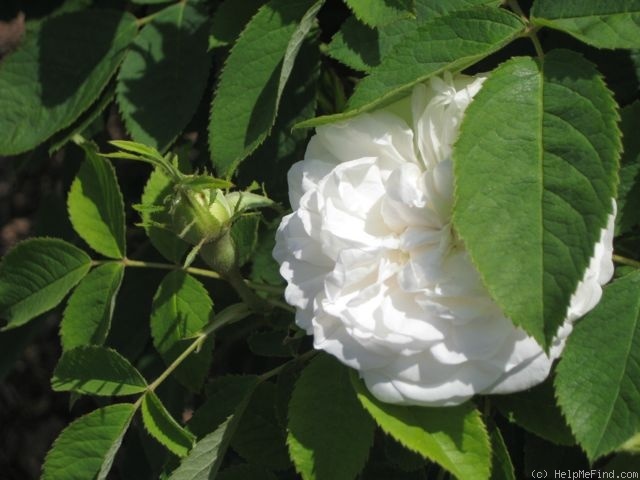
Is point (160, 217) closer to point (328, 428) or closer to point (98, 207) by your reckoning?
point (98, 207)

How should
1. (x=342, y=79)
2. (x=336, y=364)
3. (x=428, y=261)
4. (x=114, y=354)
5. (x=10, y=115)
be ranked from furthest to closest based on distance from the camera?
(x=342, y=79) < (x=10, y=115) < (x=114, y=354) < (x=336, y=364) < (x=428, y=261)

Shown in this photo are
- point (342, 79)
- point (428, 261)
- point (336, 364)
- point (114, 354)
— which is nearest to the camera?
point (428, 261)

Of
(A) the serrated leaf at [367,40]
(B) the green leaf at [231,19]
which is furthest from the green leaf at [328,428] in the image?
(B) the green leaf at [231,19]

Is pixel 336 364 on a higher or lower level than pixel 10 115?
lower

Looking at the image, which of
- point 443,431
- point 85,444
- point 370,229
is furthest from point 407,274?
point 85,444

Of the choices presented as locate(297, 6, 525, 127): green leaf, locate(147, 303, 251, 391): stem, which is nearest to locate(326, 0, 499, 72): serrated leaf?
locate(297, 6, 525, 127): green leaf

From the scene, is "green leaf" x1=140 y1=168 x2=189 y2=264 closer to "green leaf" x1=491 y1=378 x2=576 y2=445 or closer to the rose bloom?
the rose bloom

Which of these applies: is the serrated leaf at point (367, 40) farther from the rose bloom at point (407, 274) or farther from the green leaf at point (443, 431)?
the green leaf at point (443, 431)

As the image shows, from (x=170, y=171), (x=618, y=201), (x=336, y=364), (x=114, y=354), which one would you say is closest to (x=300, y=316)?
(x=336, y=364)

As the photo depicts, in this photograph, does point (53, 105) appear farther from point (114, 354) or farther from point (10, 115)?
point (114, 354)
